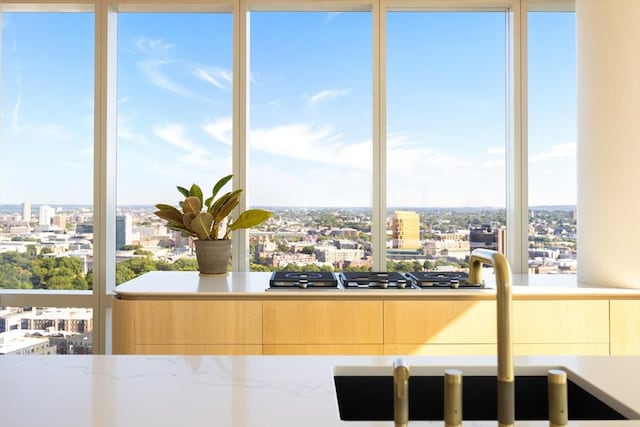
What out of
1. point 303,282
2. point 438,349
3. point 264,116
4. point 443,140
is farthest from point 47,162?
point 438,349

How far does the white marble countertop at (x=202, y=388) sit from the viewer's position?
1.01 m

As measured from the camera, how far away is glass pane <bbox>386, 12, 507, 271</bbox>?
327cm

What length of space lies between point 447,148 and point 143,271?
205 centimetres

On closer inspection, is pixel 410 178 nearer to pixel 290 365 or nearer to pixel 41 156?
pixel 290 365

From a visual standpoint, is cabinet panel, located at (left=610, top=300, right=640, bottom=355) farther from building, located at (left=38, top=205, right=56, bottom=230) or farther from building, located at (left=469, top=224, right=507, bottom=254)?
building, located at (left=38, top=205, right=56, bottom=230)

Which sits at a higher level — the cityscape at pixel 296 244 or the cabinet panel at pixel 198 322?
the cityscape at pixel 296 244

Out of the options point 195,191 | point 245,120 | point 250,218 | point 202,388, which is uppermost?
point 245,120

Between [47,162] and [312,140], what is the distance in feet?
5.45

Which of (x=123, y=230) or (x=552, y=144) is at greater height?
(x=552, y=144)

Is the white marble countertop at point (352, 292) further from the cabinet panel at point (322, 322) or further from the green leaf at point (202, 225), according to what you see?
the green leaf at point (202, 225)

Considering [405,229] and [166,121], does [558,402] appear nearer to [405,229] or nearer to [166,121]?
[405,229]

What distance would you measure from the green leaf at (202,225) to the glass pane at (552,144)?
1.95 meters

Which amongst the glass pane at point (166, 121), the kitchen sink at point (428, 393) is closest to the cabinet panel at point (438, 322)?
the kitchen sink at point (428, 393)

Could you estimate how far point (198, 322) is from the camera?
98.1 inches
